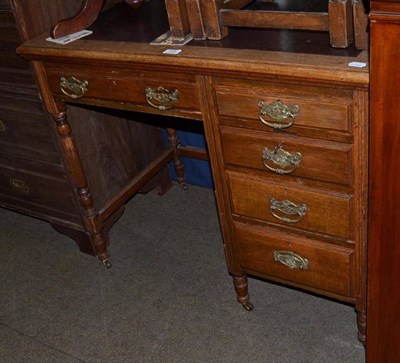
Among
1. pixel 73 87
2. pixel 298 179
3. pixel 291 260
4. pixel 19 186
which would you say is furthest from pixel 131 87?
pixel 19 186

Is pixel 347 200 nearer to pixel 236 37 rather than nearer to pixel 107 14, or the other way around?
pixel 236 37

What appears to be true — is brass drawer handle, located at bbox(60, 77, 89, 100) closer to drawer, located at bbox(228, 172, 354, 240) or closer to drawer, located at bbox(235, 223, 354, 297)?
drawer, located at bbox(228, 172, 354, 240)

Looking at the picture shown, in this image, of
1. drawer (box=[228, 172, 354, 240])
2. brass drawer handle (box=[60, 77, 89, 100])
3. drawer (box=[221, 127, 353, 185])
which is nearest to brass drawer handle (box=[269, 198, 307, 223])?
drawer (box=[228, 172, 354, 240])

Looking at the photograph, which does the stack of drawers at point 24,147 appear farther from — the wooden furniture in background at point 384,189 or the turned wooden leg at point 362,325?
the wooden furniture in background at point 384,189

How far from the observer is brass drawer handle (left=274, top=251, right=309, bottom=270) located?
6.18 ft

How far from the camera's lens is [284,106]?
1591mm

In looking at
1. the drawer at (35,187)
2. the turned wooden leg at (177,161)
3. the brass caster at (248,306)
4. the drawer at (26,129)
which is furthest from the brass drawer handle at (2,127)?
the brass caster at (248,306)

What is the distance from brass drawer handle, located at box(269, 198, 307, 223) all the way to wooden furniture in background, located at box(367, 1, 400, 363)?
0.29 metres

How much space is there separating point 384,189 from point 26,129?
1482 mm

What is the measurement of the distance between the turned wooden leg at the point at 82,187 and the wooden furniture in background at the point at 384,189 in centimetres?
121

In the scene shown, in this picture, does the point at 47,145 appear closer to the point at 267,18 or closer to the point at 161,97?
the point at 161,97

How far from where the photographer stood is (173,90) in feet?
5.82

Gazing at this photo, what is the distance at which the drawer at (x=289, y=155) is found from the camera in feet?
5.26

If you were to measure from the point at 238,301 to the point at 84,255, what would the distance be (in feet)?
2.54
